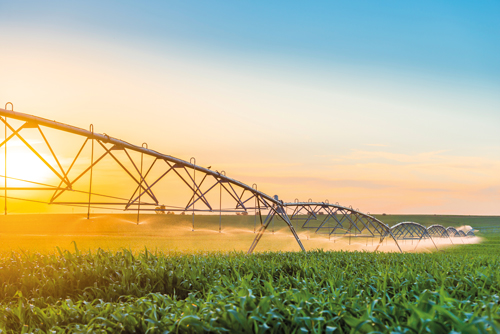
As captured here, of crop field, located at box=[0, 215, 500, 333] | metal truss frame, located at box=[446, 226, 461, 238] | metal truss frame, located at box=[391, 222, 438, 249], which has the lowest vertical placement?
metal truss frame, located at box=[446, 226, 461, 238]

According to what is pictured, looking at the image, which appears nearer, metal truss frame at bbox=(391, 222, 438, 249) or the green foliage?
the green foliage

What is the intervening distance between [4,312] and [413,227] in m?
41.8

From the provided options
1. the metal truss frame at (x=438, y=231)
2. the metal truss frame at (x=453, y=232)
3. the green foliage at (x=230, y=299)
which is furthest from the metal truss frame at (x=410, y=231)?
the green foliage at (x=230, y=299)

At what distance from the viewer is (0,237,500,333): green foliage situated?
3.76 metres

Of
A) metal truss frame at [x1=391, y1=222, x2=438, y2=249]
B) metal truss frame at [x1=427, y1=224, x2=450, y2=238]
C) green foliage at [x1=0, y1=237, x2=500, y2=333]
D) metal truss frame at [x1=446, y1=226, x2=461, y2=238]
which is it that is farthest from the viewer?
metal truss frame at [x1=446, y1=226, x2=461, y2=238]

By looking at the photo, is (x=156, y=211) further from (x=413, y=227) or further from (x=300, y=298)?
(x=413, y=227)

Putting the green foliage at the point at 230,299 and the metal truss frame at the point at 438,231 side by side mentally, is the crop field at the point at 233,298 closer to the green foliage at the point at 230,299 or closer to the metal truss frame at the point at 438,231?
the green foliage at the point at 230,299

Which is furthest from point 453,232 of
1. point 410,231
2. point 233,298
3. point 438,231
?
point 233,298

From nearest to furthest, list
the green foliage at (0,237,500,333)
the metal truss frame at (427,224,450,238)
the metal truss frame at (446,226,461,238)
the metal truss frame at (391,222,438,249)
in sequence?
the green foliage at (0,237,500,333) < the metal truss frame at (391,222,438,249) < the metal truss frame at (427,224,450,238) < the metal truss frame at (446,226,461,238)

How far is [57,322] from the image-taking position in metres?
5.61

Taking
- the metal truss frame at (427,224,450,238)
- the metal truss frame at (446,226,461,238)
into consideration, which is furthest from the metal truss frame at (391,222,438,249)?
the metal truss frame at (446,226,461,238)

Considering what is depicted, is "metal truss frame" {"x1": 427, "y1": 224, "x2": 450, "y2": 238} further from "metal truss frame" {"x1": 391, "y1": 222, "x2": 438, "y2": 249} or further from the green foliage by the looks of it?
the green foliage

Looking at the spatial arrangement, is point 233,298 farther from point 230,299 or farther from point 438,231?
point 438,231

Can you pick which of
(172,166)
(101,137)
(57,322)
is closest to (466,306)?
(57,322)
